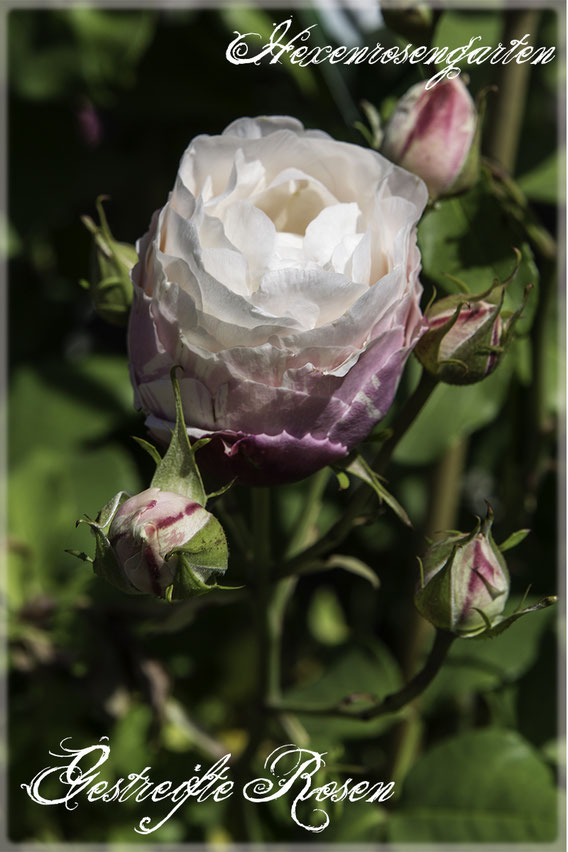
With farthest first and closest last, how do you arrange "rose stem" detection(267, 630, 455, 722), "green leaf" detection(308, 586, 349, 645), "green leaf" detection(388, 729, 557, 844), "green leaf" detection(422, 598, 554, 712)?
"green leaf" detection(308, 586, 349, 645), "green leaf" detection(422, 598, 554, 712), "green leaf" detection(388, 729, 557, 844), "rose stem" detection(267, 630, 455, 722)

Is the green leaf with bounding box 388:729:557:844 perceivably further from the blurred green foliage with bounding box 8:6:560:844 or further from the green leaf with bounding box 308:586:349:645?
the green leaf with bounding box 308:586:349:645

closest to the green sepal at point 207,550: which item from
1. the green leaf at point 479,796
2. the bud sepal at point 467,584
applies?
the bud sepal at point 467,584

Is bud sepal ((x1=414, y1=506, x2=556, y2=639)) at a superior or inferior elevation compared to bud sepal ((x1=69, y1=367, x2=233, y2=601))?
inferior

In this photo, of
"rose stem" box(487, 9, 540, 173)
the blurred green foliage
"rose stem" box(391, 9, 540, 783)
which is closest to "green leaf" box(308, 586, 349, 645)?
the blurred green foliage

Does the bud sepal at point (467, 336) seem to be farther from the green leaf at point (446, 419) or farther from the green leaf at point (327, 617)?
the green leaf at point (327, 617)

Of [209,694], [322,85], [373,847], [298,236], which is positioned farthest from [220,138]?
[209,694]

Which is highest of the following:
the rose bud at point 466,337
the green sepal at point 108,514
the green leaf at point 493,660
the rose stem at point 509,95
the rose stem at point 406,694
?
the rose stem at point 509,95

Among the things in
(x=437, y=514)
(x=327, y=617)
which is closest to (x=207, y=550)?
(x=437, y=514)
